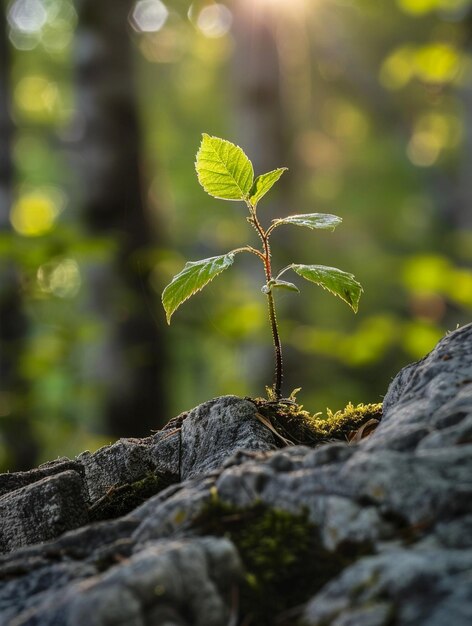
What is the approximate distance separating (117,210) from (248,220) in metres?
5.64

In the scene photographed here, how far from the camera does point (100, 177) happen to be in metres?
7.41

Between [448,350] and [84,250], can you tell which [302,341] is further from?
[448,350]

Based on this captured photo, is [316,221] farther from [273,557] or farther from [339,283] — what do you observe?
[273,557]

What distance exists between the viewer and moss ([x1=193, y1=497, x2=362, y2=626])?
119 centimetres

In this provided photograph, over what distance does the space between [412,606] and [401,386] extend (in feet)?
3.25

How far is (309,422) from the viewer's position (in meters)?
2.19

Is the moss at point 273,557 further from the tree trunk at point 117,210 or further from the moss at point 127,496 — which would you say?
the tree trunk at point 117,210

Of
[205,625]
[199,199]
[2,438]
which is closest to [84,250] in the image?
[2,438]

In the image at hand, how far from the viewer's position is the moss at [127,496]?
6.38 feet

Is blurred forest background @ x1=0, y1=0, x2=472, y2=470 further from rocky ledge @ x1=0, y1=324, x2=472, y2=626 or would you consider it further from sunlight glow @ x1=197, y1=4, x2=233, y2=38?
rocky ledge @ x1=0, y1=324, x2=472, y2=626

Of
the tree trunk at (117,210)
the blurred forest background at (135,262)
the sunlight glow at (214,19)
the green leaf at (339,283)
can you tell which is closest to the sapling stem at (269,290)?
the green leaf at (339,283)

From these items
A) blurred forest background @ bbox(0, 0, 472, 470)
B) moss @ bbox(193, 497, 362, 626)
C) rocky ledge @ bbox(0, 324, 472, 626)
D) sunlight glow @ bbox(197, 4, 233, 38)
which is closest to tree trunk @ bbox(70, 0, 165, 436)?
blurred forest background @ bbox(0, 0, 472, 470)

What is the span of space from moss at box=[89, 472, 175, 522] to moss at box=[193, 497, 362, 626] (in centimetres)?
63

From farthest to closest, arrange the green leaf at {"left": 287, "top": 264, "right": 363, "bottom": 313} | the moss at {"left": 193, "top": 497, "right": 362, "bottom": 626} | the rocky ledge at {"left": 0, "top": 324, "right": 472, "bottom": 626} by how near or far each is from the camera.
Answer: the green leaf at {"left": 287, "top": 264, "right": 363, "bottom": 313} < the moss at {"left": 193, "top": 497, "right": 362, "bottom": 626} < the rocky ledge at {"left": 0, "top": 324, "right": 472, "bottom": 626}
